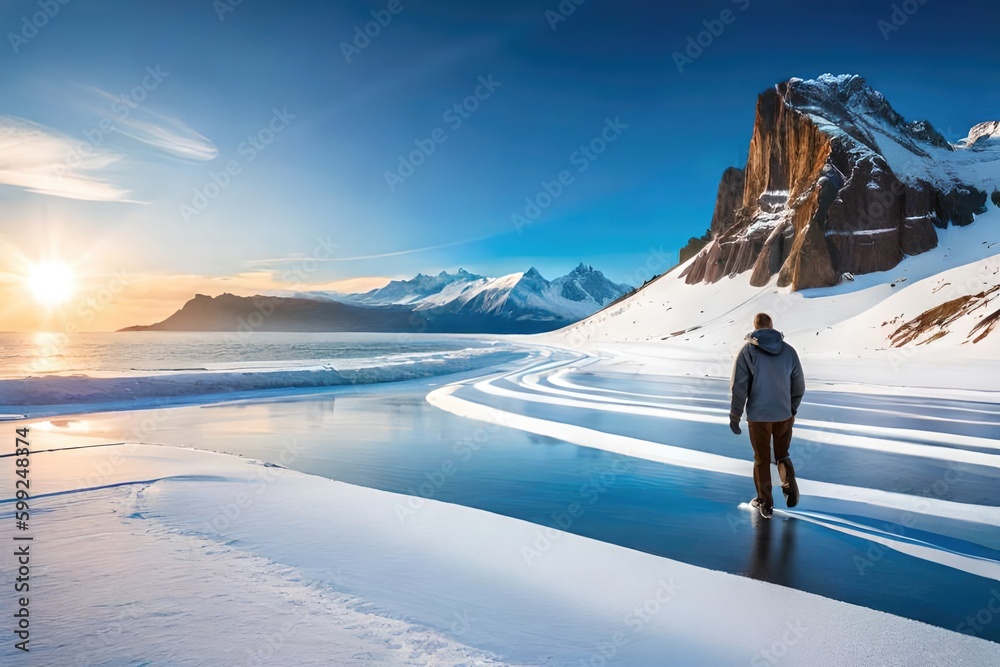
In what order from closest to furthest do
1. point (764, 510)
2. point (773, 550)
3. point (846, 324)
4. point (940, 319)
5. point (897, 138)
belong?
point (773, 550) < point (764, 510) < point (940, 319) < point (846, 324) < point (897, 138)

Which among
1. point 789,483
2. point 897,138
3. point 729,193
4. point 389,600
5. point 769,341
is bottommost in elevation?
point 389,600

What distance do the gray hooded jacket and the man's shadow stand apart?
3.61ft

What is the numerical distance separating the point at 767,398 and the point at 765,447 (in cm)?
54

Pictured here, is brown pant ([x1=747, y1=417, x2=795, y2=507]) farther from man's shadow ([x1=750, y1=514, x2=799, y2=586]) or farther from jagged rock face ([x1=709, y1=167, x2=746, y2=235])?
jagged rock face ([x1=709, y1=167, x2=746, y2=235])

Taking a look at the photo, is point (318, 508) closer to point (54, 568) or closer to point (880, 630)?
point (54, 568)

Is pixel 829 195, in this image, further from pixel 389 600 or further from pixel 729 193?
pixel 389 600

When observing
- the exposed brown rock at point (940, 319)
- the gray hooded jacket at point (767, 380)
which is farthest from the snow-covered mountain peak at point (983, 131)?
the gray hooded jacket at point (767, 380)

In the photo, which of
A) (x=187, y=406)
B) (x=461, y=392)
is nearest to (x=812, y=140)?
(x=461, y=392)

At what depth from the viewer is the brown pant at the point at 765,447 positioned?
6014 millimetres

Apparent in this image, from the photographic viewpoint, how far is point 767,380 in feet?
20.1

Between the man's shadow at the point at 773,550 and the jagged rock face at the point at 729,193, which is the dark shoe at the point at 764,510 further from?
the jagged rock face at the point at 729,193

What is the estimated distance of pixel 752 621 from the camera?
11.5 ft

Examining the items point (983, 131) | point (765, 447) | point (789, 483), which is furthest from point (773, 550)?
point (983, 131)

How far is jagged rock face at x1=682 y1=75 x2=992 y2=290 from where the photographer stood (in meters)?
67.8
